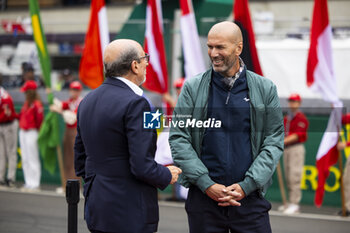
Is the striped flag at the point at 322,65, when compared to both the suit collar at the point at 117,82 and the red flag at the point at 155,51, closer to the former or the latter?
the red flag at the point at 155,51

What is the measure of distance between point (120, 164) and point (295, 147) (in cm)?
661

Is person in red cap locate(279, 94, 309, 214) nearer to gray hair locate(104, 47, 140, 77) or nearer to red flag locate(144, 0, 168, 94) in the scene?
red flag locate(144, 0, 168, 94)

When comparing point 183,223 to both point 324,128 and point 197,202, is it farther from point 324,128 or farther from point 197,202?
point 197,202

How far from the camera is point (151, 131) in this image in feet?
11.9

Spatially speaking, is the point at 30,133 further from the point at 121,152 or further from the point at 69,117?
the point at 121,152

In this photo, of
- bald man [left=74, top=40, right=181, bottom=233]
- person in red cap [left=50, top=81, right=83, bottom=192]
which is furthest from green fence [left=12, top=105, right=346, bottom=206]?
bald man [left=74, top=40, right=181, bottom=233]

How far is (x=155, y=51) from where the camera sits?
10.6m

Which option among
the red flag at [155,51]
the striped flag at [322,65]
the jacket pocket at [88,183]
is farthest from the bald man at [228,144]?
the red flag at [155,51]

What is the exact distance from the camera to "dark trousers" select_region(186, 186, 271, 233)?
3887 mm

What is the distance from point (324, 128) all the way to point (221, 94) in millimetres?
6763

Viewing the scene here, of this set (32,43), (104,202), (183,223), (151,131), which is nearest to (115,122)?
(151,131)

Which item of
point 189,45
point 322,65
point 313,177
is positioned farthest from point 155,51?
point 313,177

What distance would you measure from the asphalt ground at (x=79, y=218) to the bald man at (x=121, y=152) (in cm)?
423

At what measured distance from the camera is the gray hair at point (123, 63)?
371 centimetres
